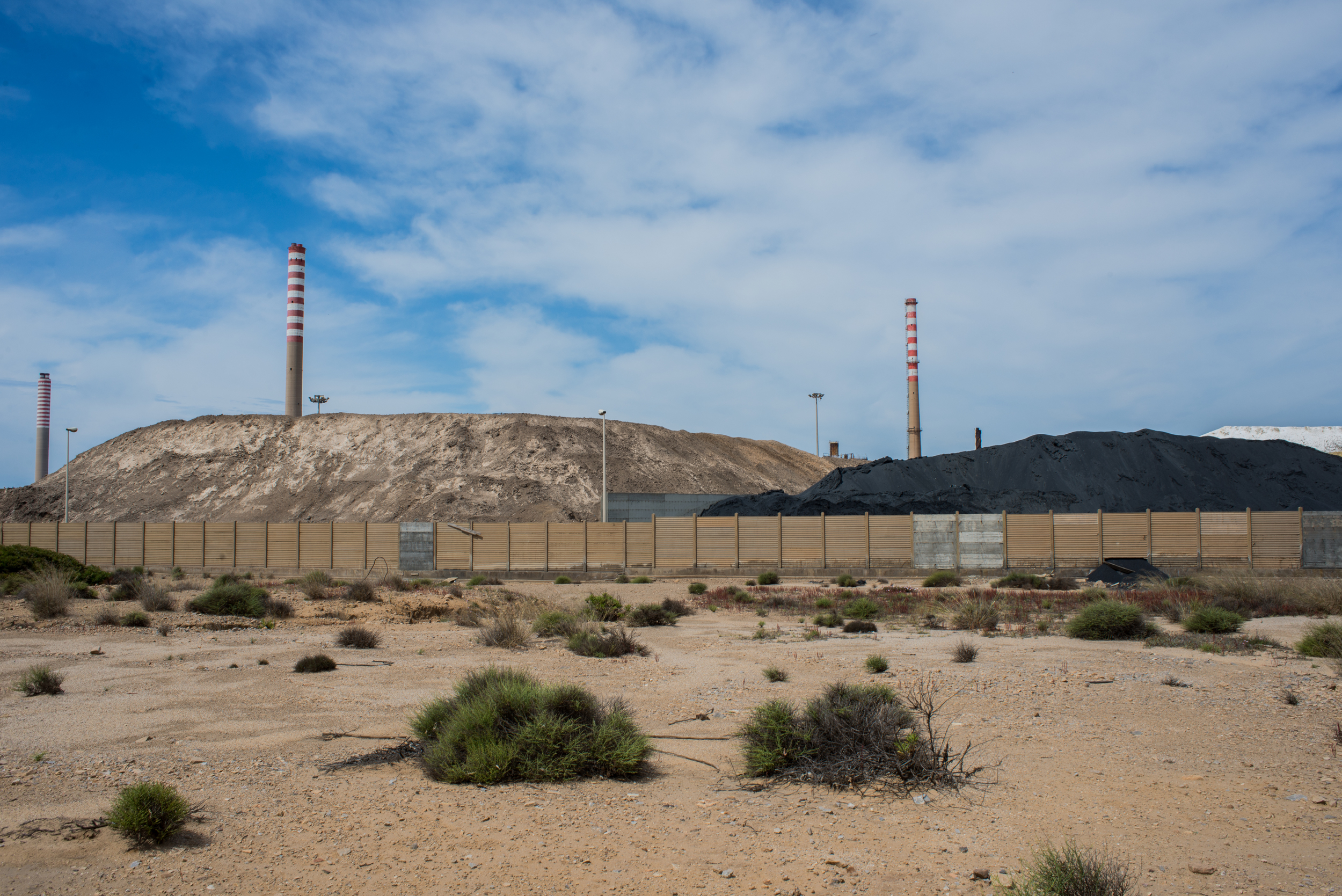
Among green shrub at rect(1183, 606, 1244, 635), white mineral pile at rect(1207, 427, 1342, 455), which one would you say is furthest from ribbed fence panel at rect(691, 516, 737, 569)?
white mineral pile at rect(1207, 427, 1342, 455)

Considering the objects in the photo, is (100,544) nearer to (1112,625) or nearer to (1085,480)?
(1112,625)

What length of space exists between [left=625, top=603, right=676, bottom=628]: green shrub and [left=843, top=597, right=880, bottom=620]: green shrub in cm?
417

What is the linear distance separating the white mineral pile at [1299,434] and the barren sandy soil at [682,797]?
348ft

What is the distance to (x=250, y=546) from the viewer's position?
40.1 m

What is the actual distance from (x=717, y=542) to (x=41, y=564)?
78.6ft

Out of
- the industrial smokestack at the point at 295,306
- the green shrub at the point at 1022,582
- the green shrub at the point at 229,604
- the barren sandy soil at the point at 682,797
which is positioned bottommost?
the green shrub at the point at 1022,582

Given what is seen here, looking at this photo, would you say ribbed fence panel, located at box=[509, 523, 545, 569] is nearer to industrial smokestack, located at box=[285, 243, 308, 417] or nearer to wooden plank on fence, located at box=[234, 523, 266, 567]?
wooden plank on fence, located at box=[234, 523, 266, 567]

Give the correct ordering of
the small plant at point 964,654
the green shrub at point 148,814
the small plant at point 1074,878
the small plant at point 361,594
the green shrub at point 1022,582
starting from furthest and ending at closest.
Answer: the green shrub at point 1022,582
the small plant at point 361,594
the small plant at point 964,654
the green shrub at point 148,814
the small plant at point 1074,878

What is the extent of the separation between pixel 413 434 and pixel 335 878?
74.6 m

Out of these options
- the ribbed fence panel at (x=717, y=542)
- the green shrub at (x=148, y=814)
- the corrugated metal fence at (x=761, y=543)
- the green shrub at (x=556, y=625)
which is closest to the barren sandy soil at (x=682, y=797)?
the green shrub at (x=148, y=814)

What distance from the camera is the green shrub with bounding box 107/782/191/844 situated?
17.9ft

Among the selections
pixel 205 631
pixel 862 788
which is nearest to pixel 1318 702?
pixel 862 788

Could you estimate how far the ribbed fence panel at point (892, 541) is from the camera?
3484cm

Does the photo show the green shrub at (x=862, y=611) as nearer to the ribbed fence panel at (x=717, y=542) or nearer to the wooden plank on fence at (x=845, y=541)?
the wooden plank on fence at (x=845, y=541)
